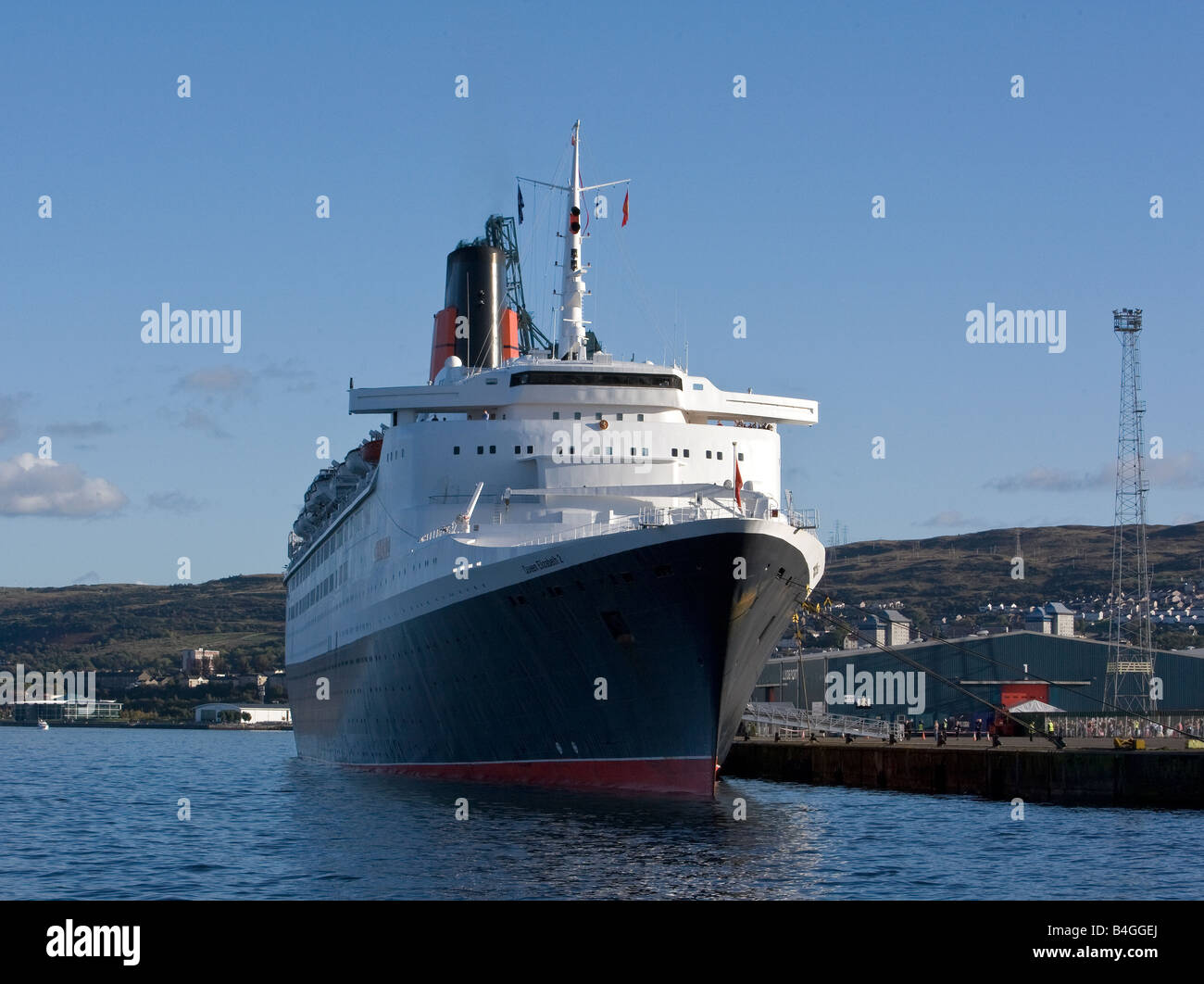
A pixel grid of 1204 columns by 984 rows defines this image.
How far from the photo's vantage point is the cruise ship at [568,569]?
31734mm

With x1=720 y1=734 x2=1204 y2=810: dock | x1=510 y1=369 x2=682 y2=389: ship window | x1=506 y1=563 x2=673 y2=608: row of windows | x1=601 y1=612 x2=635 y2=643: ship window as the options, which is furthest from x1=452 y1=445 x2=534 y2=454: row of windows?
x1=720 y1=734 x2=1204 y2=810: dock

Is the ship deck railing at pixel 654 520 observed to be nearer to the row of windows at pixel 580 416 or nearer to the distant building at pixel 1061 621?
the row of windows at pixel 580 416

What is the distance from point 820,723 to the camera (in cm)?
6088

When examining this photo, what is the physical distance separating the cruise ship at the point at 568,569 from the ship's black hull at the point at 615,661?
0.05 m

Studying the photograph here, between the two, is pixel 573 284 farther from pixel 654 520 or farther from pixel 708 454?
pixel 654 520

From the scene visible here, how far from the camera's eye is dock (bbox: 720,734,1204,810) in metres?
36.9

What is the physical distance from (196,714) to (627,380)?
154 meters

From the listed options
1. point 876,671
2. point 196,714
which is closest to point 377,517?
point 876,671

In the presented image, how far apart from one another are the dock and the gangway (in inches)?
270

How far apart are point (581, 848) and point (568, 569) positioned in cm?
769

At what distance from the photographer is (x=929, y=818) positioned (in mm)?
33812

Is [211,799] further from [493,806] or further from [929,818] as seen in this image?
[929,818]

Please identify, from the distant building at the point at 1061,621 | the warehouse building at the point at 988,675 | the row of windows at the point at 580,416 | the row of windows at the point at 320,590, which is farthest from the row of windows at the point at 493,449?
the distant building at the point at 1061,621

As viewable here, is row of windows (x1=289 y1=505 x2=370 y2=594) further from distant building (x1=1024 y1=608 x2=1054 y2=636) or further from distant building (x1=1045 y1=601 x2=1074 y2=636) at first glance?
distant building (x1=1045 y1=601 x2=1074 y2=636)
